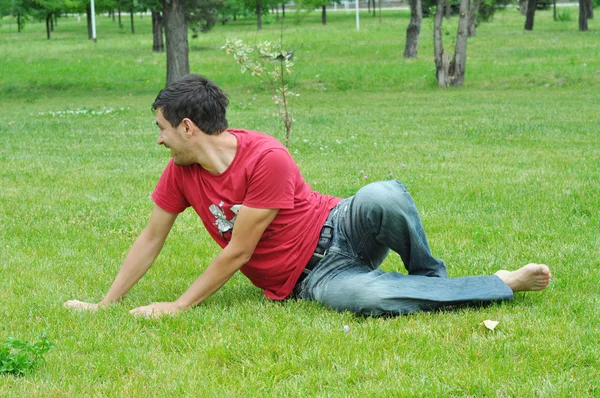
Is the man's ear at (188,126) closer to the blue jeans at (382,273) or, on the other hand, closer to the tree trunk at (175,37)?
the blue jeans at (382,273)

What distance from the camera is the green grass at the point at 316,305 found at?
11.3 ft

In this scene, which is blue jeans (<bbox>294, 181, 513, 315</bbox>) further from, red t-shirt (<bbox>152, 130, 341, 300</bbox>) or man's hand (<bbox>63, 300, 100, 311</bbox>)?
man's hand (<bbox>63, 300, 100, 311</bbox>)

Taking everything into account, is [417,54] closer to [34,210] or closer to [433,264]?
[34,210]

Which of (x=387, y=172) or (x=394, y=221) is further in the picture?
(x=387, y=172)

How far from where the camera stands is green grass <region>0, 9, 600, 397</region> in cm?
346

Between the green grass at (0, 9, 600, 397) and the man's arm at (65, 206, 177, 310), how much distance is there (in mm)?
97

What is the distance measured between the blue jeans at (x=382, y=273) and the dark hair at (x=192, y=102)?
88 centimetres

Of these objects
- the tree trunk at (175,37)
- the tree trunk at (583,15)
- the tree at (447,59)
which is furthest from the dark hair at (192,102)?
the tree trunk at (583,15)

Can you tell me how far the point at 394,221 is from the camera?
4254mm

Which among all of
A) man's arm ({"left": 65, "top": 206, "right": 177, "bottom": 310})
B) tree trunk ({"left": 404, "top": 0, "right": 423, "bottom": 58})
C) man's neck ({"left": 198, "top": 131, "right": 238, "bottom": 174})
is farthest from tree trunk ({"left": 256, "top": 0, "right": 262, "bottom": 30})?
man's neck ({"left": 198, "top": 131, "right": 238, "bottom": 174})

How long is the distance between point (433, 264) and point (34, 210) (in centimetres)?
421

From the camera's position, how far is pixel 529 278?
4.25m

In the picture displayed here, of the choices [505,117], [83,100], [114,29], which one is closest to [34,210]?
[505,117]

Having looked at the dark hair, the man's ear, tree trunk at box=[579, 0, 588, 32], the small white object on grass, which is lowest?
the small white object on grass
